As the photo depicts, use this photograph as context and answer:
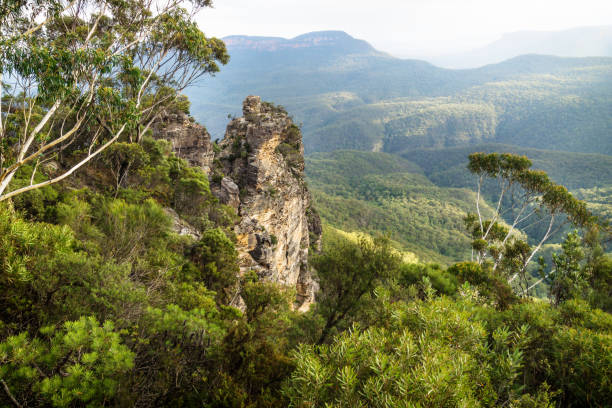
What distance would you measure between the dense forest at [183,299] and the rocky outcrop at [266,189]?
2504mm

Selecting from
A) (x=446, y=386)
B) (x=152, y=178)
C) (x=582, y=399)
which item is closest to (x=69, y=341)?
(x=446, y=386)

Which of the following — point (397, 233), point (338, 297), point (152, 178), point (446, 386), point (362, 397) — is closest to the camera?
point (446, 386)

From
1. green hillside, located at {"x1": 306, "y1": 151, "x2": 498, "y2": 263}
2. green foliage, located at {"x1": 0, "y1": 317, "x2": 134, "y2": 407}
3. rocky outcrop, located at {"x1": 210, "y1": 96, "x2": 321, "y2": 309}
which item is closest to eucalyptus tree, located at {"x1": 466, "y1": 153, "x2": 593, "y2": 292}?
rocky outcrop, located at {"x1": 210, "y1": 96, "x2": 321, "y2": 309}

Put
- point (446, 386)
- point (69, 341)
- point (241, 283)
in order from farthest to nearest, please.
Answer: point (241, 283) < point (69, 341) < point (446, 386)

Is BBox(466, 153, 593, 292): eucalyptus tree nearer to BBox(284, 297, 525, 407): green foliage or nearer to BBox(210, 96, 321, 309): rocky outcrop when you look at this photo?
BBox(210, 96, 321, 309): rocky outcrop

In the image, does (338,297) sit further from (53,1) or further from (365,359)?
(53,1)

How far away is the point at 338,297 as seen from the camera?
13.8m

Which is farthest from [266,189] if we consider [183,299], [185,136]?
[183,299]

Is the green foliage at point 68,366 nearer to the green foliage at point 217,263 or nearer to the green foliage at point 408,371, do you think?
the green foliage at point 408,371

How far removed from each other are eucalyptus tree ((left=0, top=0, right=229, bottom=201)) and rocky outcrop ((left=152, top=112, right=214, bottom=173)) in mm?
3256

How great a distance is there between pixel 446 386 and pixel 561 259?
2187 centimetres

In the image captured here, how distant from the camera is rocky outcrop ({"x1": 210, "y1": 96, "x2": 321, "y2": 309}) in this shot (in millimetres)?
22680

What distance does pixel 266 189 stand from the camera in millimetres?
27547

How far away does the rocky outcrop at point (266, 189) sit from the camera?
22.7 meters
